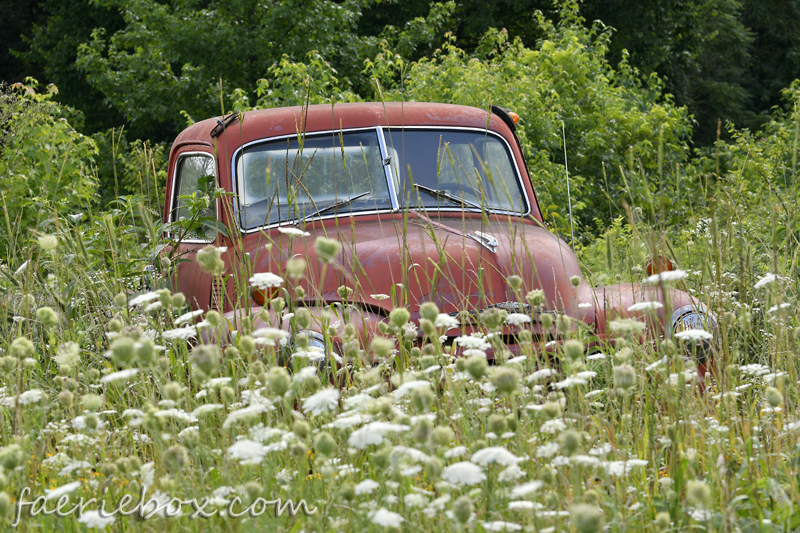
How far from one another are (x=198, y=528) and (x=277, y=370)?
52 centimetres

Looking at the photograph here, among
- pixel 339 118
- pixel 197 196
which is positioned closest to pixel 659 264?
pixel 339 118

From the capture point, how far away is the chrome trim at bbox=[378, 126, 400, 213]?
3.74 m

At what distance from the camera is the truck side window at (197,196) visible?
10.9 ft

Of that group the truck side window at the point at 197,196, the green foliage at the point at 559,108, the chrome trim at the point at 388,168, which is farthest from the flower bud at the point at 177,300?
the green foliage at the point at 559,108

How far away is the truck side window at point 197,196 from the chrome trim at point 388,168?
84 cm

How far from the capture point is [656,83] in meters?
14.3

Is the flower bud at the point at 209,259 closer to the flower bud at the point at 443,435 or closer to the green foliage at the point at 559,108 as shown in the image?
the flower bud at the point at 443,435

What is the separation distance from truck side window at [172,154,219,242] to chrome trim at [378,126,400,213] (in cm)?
84

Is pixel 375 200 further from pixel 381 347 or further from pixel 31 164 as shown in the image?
pixel 31 164

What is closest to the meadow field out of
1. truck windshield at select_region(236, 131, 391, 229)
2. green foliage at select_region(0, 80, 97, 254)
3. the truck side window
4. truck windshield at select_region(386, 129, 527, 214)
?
the truck side window

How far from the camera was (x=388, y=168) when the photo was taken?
3.83 metres

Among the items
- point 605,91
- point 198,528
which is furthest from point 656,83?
point 198,528

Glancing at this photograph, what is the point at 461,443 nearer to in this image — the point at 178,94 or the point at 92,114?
the point at 178,94

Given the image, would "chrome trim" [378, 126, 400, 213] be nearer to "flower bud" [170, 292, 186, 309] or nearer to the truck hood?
the truck hood
